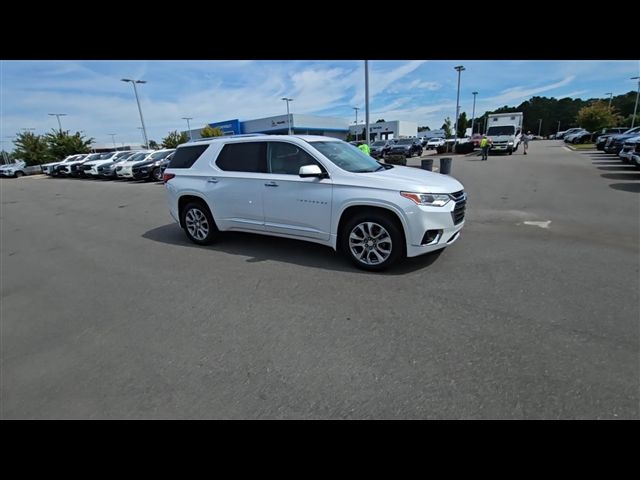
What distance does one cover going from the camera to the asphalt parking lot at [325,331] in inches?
88.4

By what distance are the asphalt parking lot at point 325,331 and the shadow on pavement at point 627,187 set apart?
4803mm

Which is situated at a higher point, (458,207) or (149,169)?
(149,169)

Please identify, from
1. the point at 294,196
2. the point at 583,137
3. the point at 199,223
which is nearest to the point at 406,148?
the point at 199,223

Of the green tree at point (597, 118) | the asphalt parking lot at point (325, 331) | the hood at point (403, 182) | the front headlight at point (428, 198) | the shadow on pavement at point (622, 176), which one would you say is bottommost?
the asphalt parking lot at point (325, 331)

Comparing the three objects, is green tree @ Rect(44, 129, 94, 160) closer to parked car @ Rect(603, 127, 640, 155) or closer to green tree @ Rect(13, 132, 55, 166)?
green tree @ Rect(13, 132, 55, 166)

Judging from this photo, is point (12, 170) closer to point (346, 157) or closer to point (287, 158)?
point (287, 158)

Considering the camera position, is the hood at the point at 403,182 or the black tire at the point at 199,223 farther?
the black tire at the point at 199,223

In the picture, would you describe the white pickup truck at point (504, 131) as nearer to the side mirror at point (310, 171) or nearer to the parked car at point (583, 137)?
the parked car at point (583, 137)

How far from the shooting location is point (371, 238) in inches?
170

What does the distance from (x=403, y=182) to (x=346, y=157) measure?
3.86ft

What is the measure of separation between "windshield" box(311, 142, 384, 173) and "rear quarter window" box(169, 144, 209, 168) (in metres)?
2.26

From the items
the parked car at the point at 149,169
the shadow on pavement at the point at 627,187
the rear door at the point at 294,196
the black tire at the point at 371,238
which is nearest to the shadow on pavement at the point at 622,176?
the shadow on pavement at the point at 627,187
